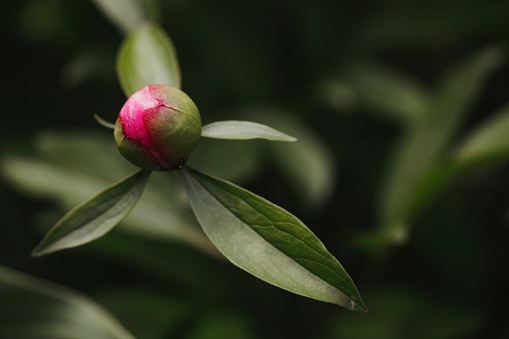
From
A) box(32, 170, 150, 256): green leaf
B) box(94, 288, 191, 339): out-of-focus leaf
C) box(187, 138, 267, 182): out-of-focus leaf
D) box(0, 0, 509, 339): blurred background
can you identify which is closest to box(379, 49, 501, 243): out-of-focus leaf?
box(0, 0, 509, 339): blurred background

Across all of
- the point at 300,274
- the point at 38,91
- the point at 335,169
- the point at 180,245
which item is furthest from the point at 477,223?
the point at 38,91

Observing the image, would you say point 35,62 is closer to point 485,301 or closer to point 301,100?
point 301,100

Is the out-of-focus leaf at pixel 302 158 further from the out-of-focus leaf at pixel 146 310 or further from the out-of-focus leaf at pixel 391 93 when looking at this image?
the out-of-focus leaf at pixel 146 310

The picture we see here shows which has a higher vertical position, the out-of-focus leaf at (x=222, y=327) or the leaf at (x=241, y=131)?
the leaf at (x=241, y=131)

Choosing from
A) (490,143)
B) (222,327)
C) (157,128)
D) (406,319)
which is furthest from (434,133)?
(157,128)

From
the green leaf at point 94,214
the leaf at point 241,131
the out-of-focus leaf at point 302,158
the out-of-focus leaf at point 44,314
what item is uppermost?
the out-of-focus leaf at point 302,158

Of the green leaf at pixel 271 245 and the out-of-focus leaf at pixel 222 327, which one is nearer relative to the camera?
the green leaf at pixel 271 245

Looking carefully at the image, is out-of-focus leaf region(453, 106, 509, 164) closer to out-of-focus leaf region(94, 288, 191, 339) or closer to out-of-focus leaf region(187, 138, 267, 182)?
out-of-focus leaf region(187, 138, 267, 182)

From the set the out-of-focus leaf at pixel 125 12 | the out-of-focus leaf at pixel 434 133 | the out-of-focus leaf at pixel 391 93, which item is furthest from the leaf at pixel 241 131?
the out-of-focus leaf at pixel 391 93
